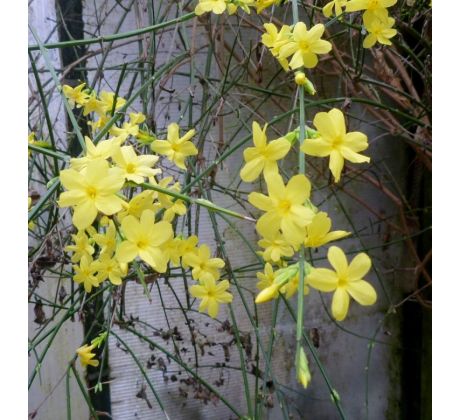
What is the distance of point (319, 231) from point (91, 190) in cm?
22

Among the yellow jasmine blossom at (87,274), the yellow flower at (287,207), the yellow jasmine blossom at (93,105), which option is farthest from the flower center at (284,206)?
the yellow jasmine blossom at (93,105)

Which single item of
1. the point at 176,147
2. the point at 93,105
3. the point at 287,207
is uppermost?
the point at 93,105

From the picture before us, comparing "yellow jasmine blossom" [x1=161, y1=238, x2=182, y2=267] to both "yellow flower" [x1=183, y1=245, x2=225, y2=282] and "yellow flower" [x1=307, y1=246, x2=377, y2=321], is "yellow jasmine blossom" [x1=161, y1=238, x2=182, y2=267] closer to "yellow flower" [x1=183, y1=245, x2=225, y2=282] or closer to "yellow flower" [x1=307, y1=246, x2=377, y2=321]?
"yellow flower" [x1=183, y1=245, x2=225, y2=282]

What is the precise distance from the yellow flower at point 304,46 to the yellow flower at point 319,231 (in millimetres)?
198

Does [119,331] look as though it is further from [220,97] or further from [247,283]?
[220,97]

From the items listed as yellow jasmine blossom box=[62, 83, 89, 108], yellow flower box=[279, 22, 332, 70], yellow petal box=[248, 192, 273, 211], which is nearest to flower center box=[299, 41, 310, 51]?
yellow flower box=[279, 22, 332, 70]

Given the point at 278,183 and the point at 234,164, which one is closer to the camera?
the point at 278,183

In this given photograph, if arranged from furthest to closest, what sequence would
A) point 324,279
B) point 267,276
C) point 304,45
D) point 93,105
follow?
point 93,105 < point 267,276 < point 304,45 < point 324,279

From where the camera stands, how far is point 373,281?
1.71 metres

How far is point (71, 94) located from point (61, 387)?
0.89 m

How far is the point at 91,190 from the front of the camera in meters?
0.49

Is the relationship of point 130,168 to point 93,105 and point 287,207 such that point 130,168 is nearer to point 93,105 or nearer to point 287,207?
point 287,207

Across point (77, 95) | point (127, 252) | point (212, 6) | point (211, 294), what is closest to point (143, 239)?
point (127, 252)

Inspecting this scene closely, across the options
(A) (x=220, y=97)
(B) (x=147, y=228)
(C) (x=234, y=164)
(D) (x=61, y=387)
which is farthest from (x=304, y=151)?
(D) (x=61, y=387)
